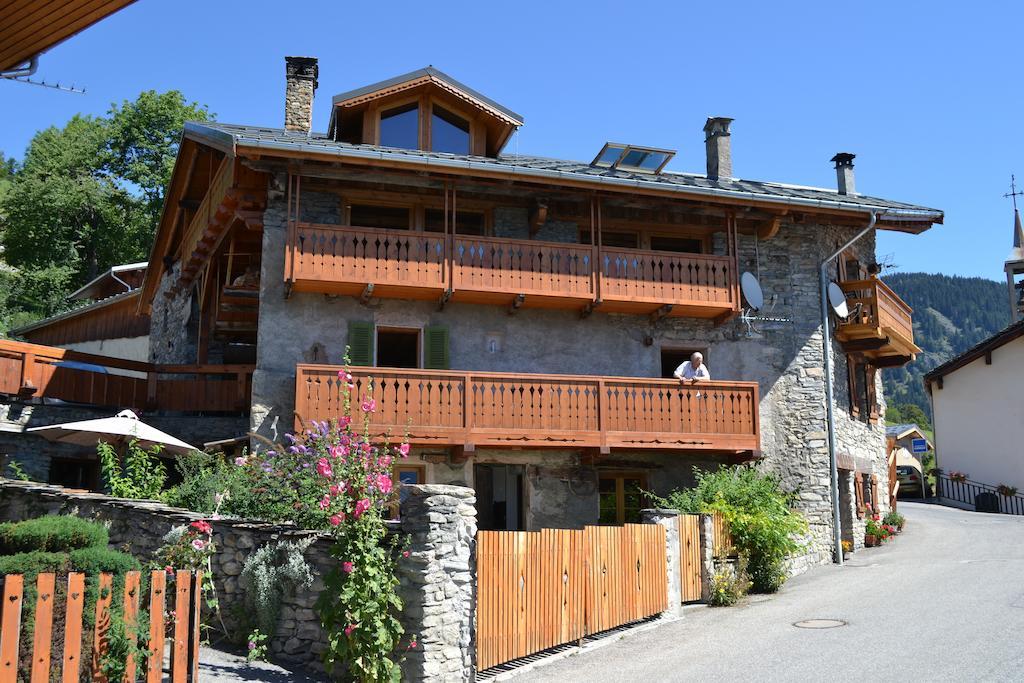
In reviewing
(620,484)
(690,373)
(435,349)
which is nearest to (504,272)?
(435,349)

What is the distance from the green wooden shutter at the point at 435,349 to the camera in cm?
1817

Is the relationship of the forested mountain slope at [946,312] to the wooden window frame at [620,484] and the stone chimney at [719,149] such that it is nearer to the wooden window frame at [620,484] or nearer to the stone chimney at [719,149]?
the stone chimney at [719,149]

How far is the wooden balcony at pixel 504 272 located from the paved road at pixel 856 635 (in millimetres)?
5741

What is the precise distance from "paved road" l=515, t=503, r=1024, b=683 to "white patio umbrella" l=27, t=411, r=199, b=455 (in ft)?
21.8

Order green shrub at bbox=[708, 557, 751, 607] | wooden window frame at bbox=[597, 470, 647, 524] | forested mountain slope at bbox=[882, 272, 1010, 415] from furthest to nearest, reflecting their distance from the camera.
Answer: forested mountain slope at bbox=[882, 272, 1010, 415]
wooden window frame at bbox=[597, 470, 647, 524]
green shrub at bbox=[708, 557, 751, 607]

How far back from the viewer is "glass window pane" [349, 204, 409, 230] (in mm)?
19036

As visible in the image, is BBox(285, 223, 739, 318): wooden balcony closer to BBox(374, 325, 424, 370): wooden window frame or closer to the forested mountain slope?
BBox(374, 325, 424, 370): wooden window frame

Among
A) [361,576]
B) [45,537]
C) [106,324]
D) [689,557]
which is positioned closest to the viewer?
[45,537]

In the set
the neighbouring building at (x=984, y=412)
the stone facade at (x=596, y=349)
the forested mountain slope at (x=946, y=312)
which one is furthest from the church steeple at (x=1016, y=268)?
the forested mountain slope at (x=946, y=312)

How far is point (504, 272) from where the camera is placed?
17984mm

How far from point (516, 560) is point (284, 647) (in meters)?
2.61

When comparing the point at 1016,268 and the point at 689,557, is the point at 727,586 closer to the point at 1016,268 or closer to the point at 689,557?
the point at 689,557

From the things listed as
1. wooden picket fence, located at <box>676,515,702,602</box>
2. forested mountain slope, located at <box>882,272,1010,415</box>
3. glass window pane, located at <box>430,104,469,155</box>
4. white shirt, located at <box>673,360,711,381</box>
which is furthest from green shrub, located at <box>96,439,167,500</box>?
forested mountain slope, located at <box>882,272,1010,415</box>

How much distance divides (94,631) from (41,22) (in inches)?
306
